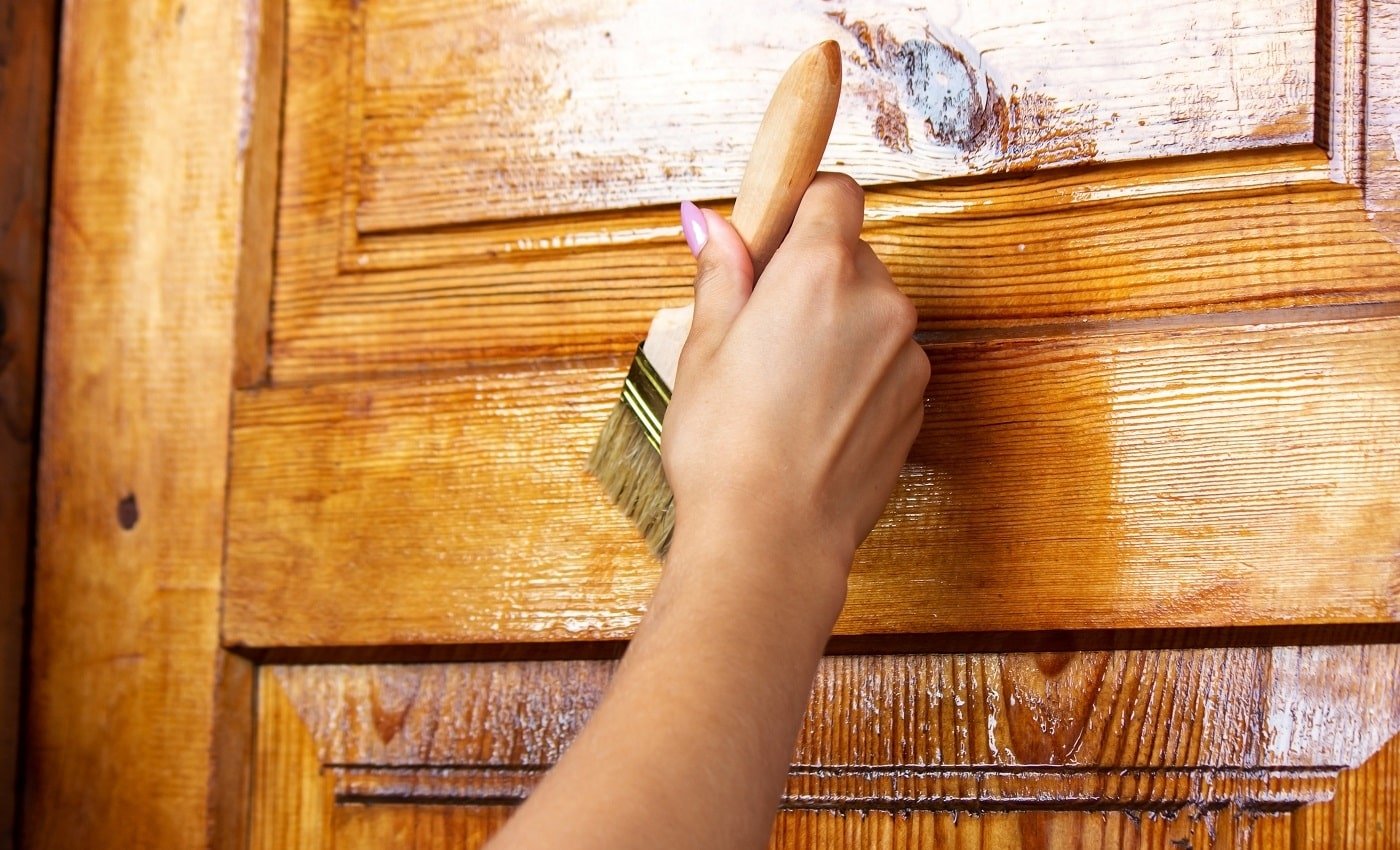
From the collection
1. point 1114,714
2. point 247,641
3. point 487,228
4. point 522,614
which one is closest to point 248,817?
point 247,641

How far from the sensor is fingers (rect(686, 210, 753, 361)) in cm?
54

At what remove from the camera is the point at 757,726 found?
44cm

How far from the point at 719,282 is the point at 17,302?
0.50 meters

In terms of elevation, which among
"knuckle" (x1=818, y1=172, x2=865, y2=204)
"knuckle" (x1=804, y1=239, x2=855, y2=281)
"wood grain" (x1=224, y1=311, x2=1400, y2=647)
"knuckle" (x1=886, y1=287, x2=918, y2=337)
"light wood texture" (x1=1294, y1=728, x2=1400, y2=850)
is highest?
"knuckle" (x1=818, y1=172, x2=865, y2=204)

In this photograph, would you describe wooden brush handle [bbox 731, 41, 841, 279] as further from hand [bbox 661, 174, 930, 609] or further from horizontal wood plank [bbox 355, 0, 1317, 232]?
horizontal wood plank [bbox 355, 0, 1317, 232]

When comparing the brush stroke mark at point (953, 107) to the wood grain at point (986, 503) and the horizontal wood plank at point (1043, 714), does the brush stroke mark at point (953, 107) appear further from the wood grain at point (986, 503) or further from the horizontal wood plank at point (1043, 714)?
the horizontal wood plank at point (1043, 714)

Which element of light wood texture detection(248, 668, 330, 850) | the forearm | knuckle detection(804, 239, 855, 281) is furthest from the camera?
light wood texture detection(248, 668, 330, 850)

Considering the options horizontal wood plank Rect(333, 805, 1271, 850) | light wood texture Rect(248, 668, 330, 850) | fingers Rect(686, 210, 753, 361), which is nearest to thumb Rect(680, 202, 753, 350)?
fingers Rect(686, 210, 753, 361)

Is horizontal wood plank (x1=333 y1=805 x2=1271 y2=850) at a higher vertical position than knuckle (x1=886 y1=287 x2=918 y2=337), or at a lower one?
lower

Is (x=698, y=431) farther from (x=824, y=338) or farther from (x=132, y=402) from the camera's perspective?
(x=132, y=402)

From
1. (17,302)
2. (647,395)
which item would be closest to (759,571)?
(647,395)

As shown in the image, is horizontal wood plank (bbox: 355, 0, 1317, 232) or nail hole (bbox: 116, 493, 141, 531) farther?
nail hole (bbox: 116, 493, 141, 531)

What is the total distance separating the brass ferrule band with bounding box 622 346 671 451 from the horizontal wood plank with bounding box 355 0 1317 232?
0.12m

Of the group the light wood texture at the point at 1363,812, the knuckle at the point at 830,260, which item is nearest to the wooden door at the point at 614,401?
the light wood texture at the point at 1363,812
